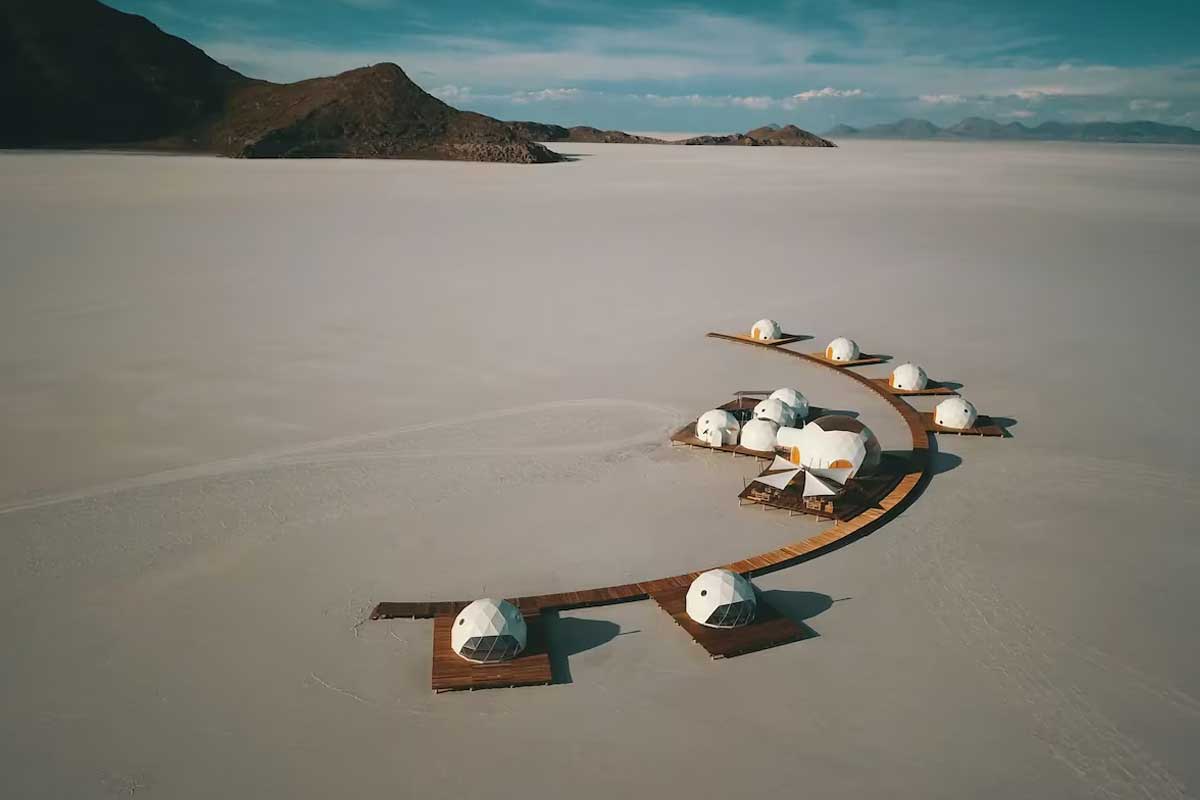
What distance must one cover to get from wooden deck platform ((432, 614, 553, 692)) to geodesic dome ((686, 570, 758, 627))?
3.60 metres

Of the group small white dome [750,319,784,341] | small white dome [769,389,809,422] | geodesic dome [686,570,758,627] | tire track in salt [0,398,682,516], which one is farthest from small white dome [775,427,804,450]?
small white dome [750,319,784,341]

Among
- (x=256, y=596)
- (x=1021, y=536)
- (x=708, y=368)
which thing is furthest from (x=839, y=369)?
(x=256, y=596)

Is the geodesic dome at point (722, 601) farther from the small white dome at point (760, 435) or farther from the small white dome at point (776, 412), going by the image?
the small white dome at point (776, 412)

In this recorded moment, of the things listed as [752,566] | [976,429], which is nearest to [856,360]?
[976,429]

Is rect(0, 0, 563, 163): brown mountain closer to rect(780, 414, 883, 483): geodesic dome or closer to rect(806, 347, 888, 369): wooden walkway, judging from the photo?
rect(806, 347, 888, 369): wooden walkway

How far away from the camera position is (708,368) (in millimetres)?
38281

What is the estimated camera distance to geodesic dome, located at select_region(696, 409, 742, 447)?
96.5 feet

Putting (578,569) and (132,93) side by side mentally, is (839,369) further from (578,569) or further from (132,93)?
(132,93)

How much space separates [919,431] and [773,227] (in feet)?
167

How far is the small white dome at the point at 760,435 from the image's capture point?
2869 centimetres

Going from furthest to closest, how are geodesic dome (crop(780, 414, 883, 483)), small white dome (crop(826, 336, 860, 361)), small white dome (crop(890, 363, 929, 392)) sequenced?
small white dome (crop(826, 336, 860, 361))
small white dome (crop(890, 363, 929, 392))
geodesic dome (crop(780, 414, 883, 483))

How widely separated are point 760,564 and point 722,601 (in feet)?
10.1

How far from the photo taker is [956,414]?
103ft

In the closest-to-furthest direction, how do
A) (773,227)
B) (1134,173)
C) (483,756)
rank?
1. (483,756)
2. (773,227)
3. (1134,173)
